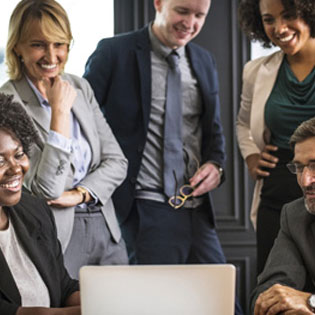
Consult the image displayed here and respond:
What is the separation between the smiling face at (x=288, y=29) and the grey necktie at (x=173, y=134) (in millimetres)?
528

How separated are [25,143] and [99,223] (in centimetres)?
68

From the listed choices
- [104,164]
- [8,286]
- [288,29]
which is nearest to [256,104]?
[288,29]

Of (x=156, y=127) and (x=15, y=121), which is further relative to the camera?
(x=156, y=127)

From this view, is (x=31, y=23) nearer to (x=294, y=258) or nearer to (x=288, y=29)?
(x=288, y=29)

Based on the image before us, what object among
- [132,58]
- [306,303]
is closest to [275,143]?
[132,58]

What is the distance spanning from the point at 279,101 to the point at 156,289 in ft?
5.30

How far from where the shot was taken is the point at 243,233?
4371mm

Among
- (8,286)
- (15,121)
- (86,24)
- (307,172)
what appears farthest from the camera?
(86,24)

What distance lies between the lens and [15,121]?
2215mm

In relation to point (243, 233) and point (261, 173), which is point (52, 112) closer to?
point (261, 173)

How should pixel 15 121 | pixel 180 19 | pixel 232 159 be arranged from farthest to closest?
pixel 232 159 → pixel 180 19 → pixel 15 121

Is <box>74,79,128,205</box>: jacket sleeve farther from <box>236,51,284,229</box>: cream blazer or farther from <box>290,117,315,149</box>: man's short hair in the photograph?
<box>290,117,315,149</box>: man's short hair

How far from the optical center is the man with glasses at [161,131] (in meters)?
3.20

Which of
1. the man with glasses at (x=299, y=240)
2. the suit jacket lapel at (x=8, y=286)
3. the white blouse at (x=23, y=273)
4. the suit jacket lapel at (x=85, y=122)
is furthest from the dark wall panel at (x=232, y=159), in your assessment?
the suit jacket lapel at (x=8, y=286)
